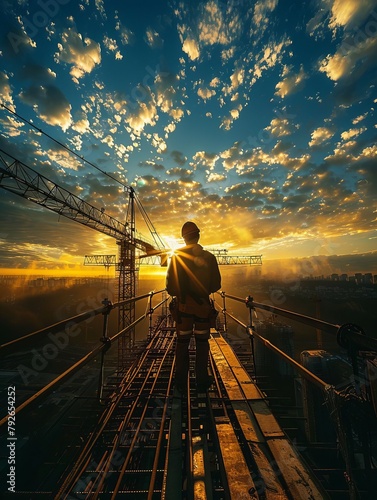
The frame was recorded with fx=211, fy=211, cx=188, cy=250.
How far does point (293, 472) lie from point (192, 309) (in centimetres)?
189

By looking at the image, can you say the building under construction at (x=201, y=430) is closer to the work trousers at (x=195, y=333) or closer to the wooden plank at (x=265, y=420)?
the wooden plank at (x=265, y=420)

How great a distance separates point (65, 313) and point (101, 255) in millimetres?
36307

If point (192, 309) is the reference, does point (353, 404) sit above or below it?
below

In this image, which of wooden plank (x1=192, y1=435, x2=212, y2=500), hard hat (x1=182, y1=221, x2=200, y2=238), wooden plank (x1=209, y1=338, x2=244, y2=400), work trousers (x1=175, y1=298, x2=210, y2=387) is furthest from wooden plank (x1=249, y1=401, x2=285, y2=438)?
hard hat (x1=182, y1=221, x2=200, y2=238)

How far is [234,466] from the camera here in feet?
5.98

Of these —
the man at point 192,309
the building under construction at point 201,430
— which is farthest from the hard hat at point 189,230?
the building under construction at point 201,430

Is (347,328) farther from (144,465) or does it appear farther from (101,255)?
(101,255)

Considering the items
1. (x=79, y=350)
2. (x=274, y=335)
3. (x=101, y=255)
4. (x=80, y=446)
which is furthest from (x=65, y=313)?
(x=80, y=446)

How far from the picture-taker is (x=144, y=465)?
2496 mm

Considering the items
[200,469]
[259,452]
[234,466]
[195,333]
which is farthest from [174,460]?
[195,333]

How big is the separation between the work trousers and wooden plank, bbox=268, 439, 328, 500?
A: 1.26 meters

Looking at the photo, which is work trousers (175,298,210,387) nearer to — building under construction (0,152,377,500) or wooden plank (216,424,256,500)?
building under construction (0,152,377,500)

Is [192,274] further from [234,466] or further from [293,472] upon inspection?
[293,472]

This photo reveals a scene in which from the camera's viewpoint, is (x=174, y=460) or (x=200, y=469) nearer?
(x=200, y=469)
